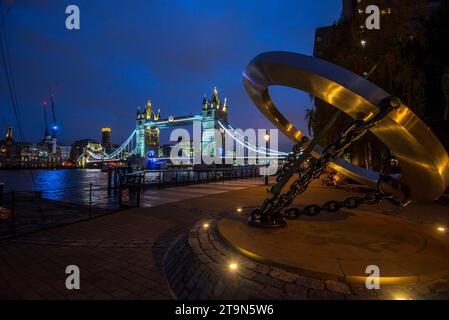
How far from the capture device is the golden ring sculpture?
3225mm

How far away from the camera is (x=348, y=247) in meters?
3.71

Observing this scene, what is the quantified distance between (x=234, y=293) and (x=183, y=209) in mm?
6317

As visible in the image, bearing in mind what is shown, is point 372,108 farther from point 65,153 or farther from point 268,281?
point 65,153

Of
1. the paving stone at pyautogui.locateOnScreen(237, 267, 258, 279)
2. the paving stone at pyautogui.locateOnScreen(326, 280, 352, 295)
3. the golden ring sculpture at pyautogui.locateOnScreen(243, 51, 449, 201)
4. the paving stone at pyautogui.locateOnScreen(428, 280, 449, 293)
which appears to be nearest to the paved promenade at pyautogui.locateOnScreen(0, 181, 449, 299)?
the paving stone at pyautogui.locateOnScreen(428, 280, 449, 293)

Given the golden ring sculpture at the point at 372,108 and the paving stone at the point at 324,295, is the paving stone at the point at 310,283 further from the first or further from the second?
the golden ring sculpture at the point at 372,108

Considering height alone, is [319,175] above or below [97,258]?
above

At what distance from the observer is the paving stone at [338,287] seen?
2635mm

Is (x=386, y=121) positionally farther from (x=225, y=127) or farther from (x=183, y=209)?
(x=225, y=127)

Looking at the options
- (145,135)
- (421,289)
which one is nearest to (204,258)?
(421,289)

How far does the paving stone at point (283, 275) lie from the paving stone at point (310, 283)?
61 mm

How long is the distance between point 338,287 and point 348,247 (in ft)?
3.90

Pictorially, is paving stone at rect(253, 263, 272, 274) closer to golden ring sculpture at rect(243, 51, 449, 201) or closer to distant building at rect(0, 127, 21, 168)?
golden ring sculpture at rect(243, 51, 449, 201)

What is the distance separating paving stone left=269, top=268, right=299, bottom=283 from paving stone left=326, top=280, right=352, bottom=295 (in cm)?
35
